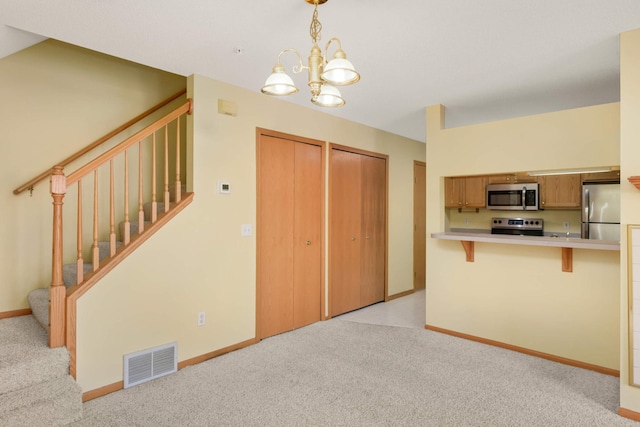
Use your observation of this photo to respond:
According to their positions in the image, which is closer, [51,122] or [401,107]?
[51,122]

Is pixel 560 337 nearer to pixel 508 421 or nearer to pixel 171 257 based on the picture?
pixel 508 421

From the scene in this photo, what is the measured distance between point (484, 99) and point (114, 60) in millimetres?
3672

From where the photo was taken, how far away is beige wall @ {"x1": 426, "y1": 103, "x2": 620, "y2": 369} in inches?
109

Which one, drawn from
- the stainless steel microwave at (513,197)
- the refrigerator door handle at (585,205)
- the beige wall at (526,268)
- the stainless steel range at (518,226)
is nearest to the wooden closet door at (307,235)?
the beige wall at (526,268)

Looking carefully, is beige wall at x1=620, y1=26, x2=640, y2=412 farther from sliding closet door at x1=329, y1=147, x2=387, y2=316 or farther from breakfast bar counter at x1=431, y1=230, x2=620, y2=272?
sliding closet door at x1=329, y1=147, x2=387, y2=316

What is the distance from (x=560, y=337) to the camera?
9.64 feet

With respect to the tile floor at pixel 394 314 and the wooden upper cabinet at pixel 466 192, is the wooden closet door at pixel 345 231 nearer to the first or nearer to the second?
the tile floor at pixel 394 314

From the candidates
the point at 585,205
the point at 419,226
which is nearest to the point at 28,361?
the point at 419,226

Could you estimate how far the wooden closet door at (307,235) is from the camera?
12.2ft

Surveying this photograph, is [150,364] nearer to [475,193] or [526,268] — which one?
[526,268]

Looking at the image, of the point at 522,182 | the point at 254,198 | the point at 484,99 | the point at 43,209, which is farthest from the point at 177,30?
the point at 522,182

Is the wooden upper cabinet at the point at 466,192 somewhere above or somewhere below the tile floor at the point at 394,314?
above

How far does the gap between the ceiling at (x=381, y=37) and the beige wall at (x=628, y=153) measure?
6.8 inches

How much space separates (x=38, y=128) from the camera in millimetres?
2895
